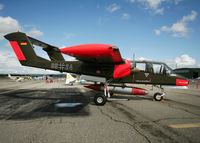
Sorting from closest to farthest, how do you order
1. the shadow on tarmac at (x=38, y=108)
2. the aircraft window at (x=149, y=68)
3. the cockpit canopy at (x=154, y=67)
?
1. the shadow on tarmac at (x=38, y=108)
2. the cockpit canopy at (x=154, y=67)
3. the aircraft window at (x=149, y=68)

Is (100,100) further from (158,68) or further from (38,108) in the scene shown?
(158,68)

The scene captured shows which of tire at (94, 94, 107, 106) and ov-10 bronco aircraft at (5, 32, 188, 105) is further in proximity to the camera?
ov-10 bronco aircraft at (5, 32, 188, 105)

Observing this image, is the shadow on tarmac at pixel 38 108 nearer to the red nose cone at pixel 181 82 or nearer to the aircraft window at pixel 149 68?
the aircraft window at pixel 149 68

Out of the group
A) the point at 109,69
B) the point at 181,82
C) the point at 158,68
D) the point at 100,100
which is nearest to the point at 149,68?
the point at 158,68

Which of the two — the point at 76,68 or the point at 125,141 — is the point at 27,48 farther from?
the point at 125,141

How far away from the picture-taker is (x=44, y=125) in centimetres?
371

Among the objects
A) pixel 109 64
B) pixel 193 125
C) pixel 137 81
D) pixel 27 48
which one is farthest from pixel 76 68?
pixel 193 125

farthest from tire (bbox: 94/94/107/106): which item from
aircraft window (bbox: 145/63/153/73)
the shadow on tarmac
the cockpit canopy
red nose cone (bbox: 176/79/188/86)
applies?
red nose cone (bbox: 176/79/188/86)

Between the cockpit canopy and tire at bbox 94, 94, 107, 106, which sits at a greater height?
the cockpit canopy

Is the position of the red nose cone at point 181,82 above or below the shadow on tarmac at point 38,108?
above

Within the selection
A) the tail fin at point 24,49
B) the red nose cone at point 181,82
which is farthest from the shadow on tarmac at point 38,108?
the red nose cone at point 181,82

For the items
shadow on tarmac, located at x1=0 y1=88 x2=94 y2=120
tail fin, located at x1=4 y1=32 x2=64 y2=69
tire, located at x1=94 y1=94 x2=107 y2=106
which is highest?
tail fin, located at x1=4 y1=32 x2=64 y2=69

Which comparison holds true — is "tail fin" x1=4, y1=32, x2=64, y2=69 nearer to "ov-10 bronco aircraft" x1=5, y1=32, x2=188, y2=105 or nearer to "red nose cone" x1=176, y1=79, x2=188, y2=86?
"ov-10 bronco aircraft" x1=5, y1=32, x2=188, y2=105

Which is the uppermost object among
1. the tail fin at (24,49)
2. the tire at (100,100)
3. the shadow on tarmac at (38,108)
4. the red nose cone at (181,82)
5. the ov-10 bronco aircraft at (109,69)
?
the tail fin at (24,49)
